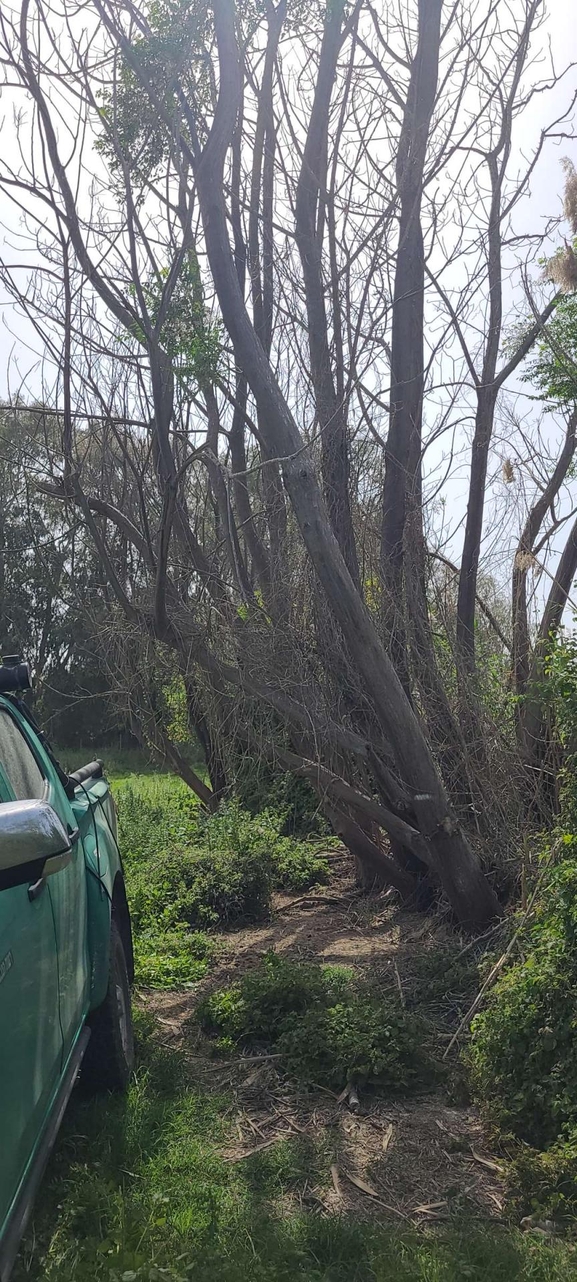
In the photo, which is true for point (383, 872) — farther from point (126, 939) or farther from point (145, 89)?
point (145, 89)

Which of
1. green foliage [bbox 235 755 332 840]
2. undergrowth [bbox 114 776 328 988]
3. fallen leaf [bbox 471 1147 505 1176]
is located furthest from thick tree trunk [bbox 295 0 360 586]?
fallen leaf [bbox 471 1147 505 1176]

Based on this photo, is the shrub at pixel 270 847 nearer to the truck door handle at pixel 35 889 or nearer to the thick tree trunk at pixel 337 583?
the thick tree trunk at pixel 337 583

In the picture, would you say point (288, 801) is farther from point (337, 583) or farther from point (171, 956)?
point (337, 583)

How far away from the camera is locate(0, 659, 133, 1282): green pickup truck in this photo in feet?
7.51

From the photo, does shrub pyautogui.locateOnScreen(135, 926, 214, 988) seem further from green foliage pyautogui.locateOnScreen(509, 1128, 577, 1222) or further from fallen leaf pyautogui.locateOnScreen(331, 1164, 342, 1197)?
green foliage pyautogui.locateOnScreen(509, 1128, 577, 1222)

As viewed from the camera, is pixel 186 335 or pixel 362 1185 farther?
pixel 186 335

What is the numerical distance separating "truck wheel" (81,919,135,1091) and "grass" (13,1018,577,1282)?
86 millimetres

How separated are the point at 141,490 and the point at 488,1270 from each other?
591cm

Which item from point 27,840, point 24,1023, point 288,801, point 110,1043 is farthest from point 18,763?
point 288,801

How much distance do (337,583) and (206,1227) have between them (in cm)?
424

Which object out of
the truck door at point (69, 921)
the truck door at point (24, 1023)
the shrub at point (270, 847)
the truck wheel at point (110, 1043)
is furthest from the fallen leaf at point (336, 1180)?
the shrub at point (270, 847)

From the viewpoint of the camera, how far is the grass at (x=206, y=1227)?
10.7 ft

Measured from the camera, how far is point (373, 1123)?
4.61 metres

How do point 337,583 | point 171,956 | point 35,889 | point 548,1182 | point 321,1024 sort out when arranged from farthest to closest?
1. point 171,956
2. point 337,583
3. point 321,1024
4. point 548,1182
5. point 35,889
